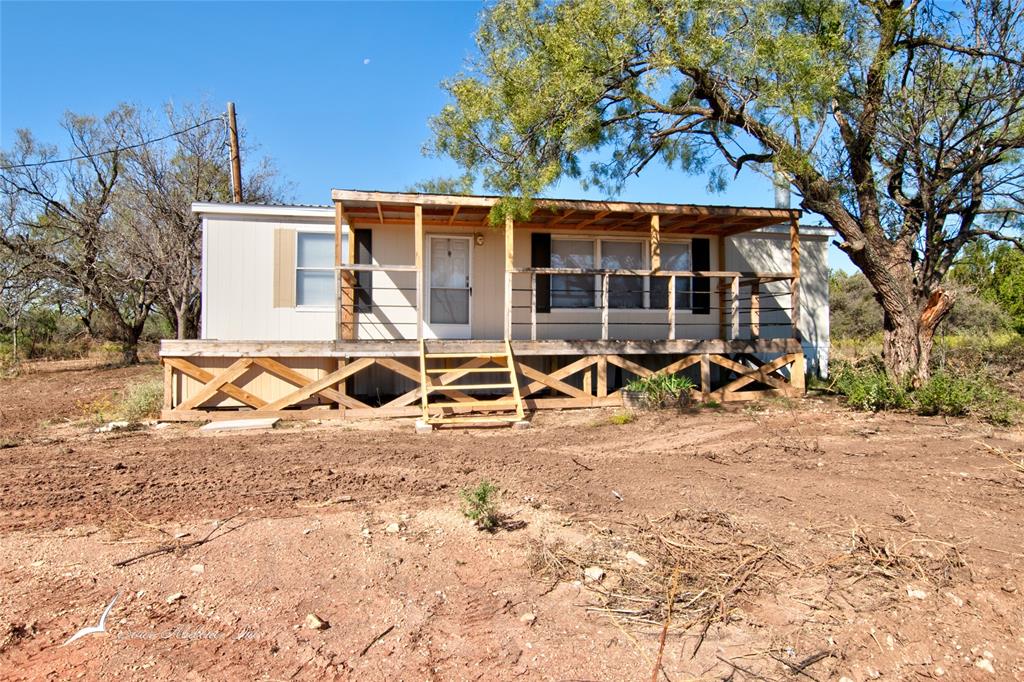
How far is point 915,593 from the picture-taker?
3236 millimetres

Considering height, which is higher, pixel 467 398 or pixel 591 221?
pixel 591 221

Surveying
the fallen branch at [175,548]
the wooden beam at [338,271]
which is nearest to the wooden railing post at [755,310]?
the wooden beam at [338,271]

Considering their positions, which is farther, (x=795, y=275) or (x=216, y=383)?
(x=795, y=275)

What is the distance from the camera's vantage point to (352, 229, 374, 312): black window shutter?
34.9 feet

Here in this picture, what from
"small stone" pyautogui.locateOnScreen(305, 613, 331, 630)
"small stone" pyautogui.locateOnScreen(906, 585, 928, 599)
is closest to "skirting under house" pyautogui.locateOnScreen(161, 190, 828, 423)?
"small stone" pyautogui.locateOnScreen(305, 613, 331, 630)

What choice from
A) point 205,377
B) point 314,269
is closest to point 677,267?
point 314,269

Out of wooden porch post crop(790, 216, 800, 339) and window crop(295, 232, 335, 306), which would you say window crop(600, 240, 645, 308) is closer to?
wooden porch post crop(790, 216, 800, 339)

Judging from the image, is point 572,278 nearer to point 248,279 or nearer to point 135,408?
point 248,279

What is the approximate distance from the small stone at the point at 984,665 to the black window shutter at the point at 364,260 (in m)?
9.33

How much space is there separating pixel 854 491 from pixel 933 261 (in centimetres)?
671

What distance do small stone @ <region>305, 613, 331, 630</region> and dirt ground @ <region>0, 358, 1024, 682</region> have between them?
0.06 feet

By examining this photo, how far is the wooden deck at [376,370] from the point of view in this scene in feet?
30.0

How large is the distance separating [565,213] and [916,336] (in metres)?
5.70


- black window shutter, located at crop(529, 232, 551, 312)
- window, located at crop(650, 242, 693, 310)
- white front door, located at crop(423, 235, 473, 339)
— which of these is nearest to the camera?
white front door, located at crop(423, 235, 473, 339)
